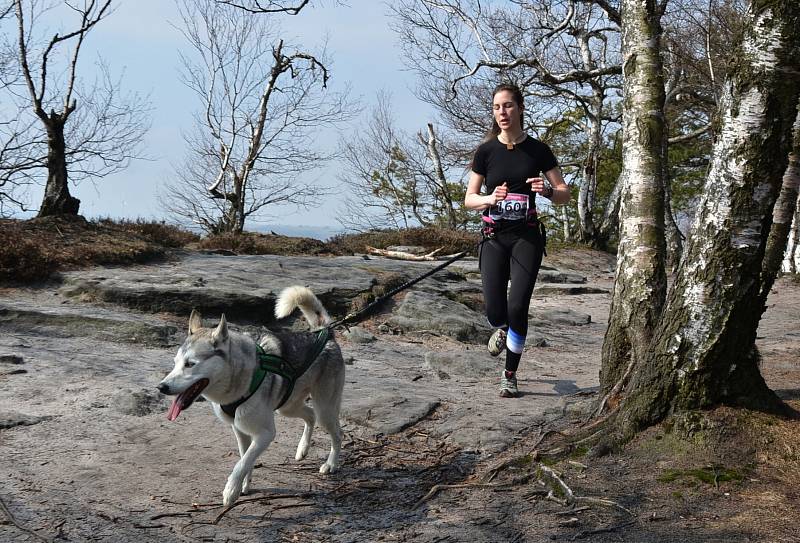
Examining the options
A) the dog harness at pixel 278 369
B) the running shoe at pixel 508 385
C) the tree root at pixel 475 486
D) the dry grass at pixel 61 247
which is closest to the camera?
the tree root at pixel 475 486

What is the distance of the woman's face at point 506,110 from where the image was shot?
17.7 ft

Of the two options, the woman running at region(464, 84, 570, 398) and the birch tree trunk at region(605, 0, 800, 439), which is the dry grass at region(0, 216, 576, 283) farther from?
the birch tree trunk at region(605, 0, 800, 439)

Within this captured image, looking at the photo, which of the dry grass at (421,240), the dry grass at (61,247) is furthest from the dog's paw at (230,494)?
the dry grass at (421,240)

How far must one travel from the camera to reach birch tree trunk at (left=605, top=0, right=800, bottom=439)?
12.4ft

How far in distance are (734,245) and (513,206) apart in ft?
6.45

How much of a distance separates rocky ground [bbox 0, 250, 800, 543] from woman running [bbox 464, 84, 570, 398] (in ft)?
3.26

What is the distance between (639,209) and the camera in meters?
5.11

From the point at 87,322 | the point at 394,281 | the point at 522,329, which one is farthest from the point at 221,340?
the point at 394,281

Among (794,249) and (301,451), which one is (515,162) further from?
(794,249)

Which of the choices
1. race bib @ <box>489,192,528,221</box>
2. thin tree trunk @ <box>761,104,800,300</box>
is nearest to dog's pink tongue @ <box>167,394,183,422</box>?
race bib @ <box>489,192,528,221</box>

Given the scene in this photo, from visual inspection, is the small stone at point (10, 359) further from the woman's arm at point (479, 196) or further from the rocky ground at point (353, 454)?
the woman's arm at point (479, 196)

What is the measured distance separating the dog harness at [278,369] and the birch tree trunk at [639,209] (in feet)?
7.37

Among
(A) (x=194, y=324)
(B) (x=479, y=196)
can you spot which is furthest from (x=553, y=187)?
(A) (x=194, y=324)

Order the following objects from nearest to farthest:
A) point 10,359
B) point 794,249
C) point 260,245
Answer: point 10,359
point 260,245
point 794,249
